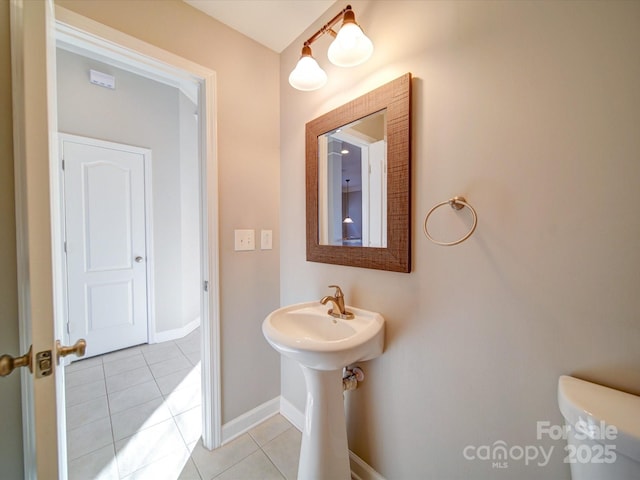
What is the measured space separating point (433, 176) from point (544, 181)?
0.32 meters

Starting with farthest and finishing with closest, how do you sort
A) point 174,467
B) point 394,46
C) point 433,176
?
point 174,467
point 394,46
point 433,176

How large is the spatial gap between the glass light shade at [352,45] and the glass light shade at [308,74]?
0.18 metres

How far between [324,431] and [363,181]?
112cm

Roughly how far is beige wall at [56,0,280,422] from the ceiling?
0.17 feet

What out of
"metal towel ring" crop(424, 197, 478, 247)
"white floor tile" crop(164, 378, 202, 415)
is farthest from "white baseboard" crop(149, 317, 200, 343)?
"metal towel ring" crop(424, 197, 478, 247)

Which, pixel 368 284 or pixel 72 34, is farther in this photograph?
pixel 368 284

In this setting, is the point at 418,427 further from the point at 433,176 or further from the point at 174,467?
the point at 174,467

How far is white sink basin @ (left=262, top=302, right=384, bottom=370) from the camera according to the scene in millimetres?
881

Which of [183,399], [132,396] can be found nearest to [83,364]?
[132,396]

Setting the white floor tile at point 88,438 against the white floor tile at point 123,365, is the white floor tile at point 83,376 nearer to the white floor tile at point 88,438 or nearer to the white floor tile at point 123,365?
the white floor tile at point 123,365

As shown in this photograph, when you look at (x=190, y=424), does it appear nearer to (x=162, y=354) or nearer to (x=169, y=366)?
(x=169, y=366)

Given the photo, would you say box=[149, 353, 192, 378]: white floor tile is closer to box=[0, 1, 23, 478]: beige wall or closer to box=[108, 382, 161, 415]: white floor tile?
box=[108, 382, 161, 415]: white floor tile

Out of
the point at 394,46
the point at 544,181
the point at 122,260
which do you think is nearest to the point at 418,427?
the point at 544,181

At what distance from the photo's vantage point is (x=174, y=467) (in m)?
1.27
